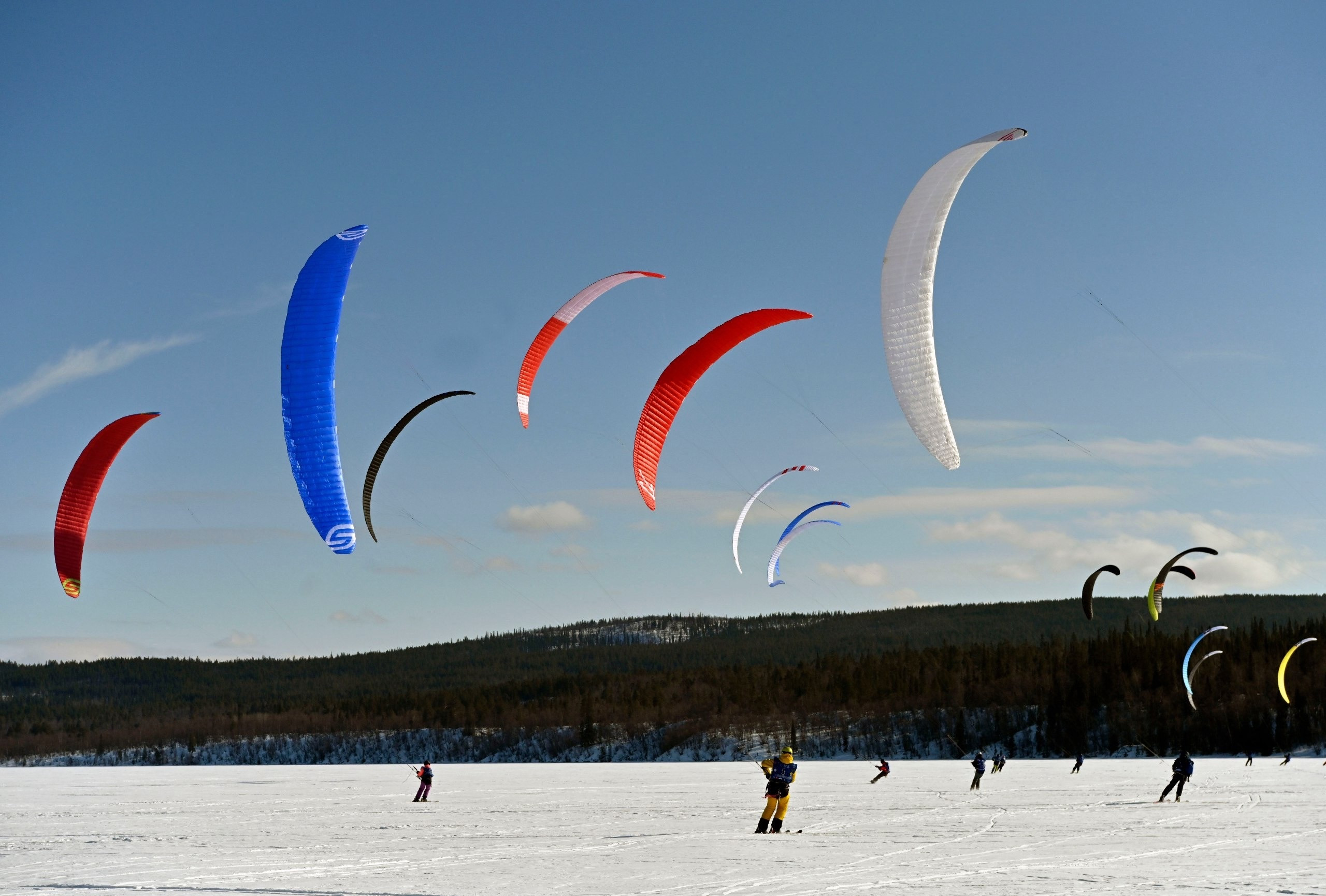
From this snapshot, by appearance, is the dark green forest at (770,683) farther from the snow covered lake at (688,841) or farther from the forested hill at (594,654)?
the snow covered lake at (688,841)

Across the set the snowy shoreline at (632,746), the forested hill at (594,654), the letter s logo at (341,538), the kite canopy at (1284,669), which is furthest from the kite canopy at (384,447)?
the forested hill at (594,654)

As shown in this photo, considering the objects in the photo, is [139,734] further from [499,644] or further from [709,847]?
[709,847]

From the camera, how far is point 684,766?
63.5 m

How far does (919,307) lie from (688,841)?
27.1 ft

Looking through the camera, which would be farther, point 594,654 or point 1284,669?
point 594,654

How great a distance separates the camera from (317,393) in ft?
62.3

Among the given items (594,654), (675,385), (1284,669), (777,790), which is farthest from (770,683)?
(777,790)

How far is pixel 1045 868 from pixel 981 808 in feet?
33.2

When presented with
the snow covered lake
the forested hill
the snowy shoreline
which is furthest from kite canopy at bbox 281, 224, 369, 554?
the forested hill

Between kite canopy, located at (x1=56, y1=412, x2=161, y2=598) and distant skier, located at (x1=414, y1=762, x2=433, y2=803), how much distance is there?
323 inches

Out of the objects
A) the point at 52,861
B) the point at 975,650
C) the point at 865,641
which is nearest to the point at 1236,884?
the point at 52,861

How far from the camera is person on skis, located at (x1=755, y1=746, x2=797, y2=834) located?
58.1 feet

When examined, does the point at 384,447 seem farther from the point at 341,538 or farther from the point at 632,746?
the point at 632,746

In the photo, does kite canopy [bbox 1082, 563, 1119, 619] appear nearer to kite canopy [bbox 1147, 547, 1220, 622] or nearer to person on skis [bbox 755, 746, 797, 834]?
kite canopy [bbox 1147, 547, 1220, 622]
